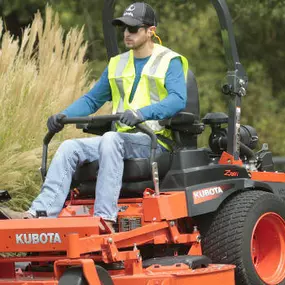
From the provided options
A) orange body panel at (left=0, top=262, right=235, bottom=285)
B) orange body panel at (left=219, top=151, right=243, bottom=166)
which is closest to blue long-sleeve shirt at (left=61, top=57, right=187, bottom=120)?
orange body panel at (left=219, top=151, right=243, bottom=166)

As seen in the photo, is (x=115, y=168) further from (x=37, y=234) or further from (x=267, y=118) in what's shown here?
(x=267, y=118)

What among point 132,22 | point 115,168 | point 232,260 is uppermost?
point 132,22

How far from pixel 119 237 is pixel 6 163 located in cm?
288

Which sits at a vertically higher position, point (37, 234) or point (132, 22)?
point (132, 22)

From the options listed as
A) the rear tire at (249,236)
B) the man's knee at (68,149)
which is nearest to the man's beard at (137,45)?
the man's knee at (68,149)

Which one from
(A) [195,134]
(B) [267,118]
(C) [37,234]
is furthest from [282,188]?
(B) [267,118]

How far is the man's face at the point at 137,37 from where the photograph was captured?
Result: 8.74 metres

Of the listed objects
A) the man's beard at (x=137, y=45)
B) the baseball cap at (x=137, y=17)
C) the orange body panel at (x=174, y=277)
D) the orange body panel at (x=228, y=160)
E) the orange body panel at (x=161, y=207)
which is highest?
the baseball cap at (x=137, y=17)

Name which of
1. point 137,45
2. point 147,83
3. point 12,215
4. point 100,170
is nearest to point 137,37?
point 137,45

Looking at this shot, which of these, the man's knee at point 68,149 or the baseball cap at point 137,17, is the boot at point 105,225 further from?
the baseball cap at point 137,17

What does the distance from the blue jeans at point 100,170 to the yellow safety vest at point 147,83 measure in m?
0.35

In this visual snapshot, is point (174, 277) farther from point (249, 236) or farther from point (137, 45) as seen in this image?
point (137, 45)

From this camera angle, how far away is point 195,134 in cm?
875

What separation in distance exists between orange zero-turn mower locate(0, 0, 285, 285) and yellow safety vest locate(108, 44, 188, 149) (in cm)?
21
